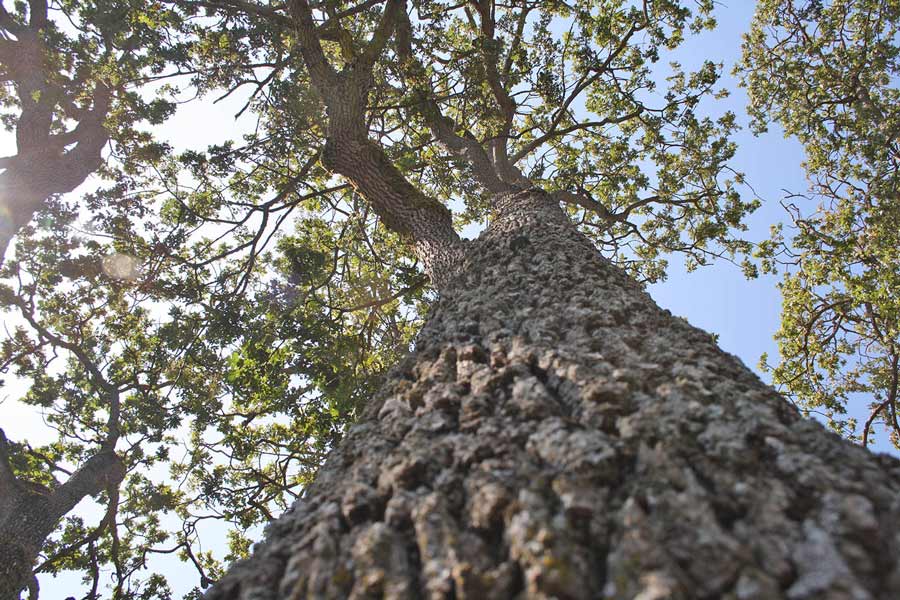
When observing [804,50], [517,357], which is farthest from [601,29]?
[517,357]

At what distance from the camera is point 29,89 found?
9.96m

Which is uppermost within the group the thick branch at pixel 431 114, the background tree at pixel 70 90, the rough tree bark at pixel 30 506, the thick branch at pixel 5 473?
the background tree at pixel 70 90

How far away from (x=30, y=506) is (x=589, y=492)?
8.47m

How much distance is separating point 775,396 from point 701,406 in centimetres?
40

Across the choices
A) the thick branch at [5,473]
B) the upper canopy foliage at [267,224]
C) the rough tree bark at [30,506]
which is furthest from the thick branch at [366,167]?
the thick branch at [5,473]

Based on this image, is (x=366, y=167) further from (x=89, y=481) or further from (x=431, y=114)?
(x=89, y=481)

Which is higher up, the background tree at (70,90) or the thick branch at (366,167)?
the background tree at (70,90)

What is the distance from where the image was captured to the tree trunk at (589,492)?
94cm

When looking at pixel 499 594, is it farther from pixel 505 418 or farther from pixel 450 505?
pixel 505 418

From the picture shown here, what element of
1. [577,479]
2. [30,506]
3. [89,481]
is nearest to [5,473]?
[30,506]

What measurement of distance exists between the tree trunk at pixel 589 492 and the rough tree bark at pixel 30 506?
6.72m

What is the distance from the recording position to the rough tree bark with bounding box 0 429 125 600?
231 inches

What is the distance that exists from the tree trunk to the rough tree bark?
6.72 m

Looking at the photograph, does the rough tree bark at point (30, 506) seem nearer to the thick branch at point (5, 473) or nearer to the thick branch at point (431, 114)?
the thick branch at point (5, 473)
